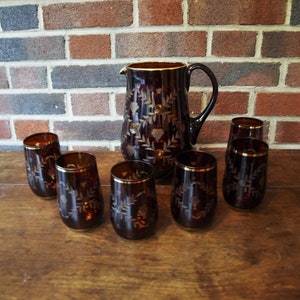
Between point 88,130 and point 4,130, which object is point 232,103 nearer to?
point 88,130

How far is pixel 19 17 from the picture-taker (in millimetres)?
888

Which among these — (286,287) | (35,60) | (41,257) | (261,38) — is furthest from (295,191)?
(35,60)

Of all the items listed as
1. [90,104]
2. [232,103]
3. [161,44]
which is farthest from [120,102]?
[232,103]

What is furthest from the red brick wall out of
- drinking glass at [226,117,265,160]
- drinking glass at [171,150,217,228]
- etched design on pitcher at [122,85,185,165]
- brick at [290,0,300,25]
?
drinking glass at [171,150,217,228]

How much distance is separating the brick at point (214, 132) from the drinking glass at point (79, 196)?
0.49m

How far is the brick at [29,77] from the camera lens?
94cm

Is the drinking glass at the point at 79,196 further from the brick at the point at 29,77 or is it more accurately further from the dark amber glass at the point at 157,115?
the brick at the point at 29,77

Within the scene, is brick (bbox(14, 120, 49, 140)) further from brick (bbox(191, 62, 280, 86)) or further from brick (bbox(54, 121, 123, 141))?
brick (bbox(191, 62, 280, 86))

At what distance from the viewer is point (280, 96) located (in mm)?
920

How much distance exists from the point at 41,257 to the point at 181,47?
2.08 ft

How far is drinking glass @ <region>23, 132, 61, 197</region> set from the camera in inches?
25.2

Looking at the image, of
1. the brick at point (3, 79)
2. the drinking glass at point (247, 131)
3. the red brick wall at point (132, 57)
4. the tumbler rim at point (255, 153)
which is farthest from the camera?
the brick at point (3, 79)

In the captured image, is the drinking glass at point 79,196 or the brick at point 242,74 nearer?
the drinking glass at point 79,196

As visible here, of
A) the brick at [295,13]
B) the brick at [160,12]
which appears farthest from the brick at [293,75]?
the brick at [160,12]
